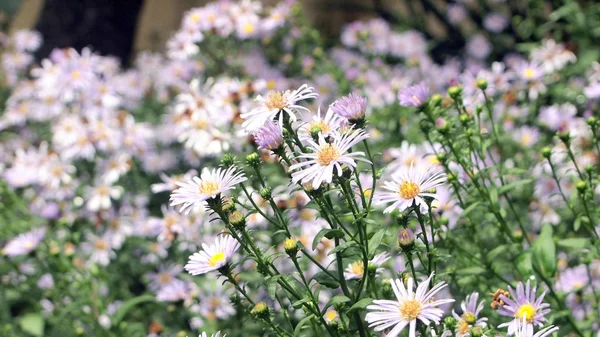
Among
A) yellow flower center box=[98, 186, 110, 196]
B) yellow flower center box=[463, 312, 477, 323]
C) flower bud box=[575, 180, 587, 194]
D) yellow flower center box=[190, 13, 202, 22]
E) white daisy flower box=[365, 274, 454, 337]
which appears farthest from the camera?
yellow flower center box=[190, 13, 202, 22]

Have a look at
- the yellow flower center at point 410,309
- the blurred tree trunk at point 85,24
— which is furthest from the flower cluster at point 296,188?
the blurred tree trunk at point 85,24

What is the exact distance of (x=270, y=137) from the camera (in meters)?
1.22

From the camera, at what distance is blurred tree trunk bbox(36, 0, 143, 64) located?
162 inches

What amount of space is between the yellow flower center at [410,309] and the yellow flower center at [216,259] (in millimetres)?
333

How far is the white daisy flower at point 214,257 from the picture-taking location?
127 centimetres

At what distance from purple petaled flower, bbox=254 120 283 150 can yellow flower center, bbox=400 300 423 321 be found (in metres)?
0.33

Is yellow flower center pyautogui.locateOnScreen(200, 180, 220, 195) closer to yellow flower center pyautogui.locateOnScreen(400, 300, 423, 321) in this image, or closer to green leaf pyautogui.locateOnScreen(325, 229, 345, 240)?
green leaf pyautogui.locateOnScreen(325, 229, 345, 240)

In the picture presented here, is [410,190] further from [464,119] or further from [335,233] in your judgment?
[464,119]

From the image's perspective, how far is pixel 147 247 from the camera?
2.69m

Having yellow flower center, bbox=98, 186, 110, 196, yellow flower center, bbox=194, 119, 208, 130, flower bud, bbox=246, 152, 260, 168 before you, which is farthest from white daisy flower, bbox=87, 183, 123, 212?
flower bud, bbox=246, 152, 260, 168

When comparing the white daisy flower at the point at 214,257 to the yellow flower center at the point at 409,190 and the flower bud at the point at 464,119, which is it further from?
the flower bud at the point at 464,119

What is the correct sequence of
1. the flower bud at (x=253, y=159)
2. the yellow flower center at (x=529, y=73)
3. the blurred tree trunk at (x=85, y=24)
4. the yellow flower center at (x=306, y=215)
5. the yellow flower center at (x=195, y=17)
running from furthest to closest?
the blurred tree trunk at (x=85, y=24) → the yellow flower center at (x=195, y=17) → the yellow flower center at (x=529, y=73) → the yellow flower center at (x=306, y=215) → the flower bud at (x=253, y=159)

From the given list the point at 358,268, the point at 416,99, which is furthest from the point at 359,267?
the point at 416,99

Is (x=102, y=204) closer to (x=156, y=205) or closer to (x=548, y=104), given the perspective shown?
(x=156, y=205)
